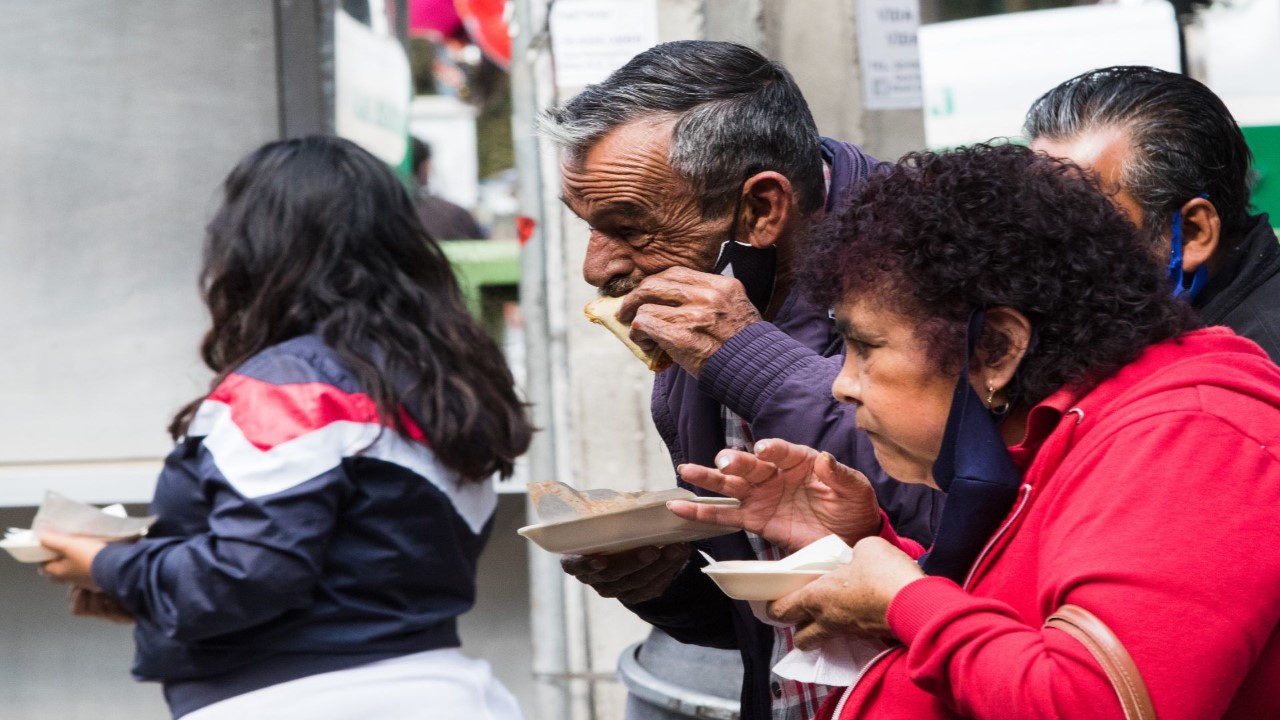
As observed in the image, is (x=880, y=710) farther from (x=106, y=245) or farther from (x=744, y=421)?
(x=106, y=245)

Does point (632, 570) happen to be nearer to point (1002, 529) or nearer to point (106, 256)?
point (1002, 529)

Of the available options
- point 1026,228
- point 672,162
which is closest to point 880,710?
point 1026,228

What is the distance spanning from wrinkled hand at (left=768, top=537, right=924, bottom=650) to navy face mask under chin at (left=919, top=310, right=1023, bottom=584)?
0.23 feet

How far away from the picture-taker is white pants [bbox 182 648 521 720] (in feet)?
9.62

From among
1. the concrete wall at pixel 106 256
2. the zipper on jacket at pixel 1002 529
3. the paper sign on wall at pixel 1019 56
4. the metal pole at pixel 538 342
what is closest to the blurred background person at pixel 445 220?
the concrete wall at pixel 106 256

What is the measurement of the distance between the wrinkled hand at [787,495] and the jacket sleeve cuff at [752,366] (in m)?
0.14

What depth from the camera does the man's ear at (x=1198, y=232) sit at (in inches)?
92.7

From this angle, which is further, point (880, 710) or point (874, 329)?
point (874, 329)

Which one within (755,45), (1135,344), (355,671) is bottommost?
(355,671)

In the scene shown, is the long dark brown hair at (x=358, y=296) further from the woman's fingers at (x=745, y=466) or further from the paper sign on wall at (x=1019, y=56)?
the paper sign on wall at (x=1019, y=56)

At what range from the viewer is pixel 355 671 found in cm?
300

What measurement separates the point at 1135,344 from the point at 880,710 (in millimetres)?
519

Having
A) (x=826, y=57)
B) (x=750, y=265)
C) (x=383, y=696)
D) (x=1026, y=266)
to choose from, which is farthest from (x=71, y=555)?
(x=826, y=57)

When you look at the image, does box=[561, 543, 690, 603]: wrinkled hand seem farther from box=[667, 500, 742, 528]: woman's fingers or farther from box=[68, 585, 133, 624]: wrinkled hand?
box=[68, 585, 133, 624]: wrinkled hand
